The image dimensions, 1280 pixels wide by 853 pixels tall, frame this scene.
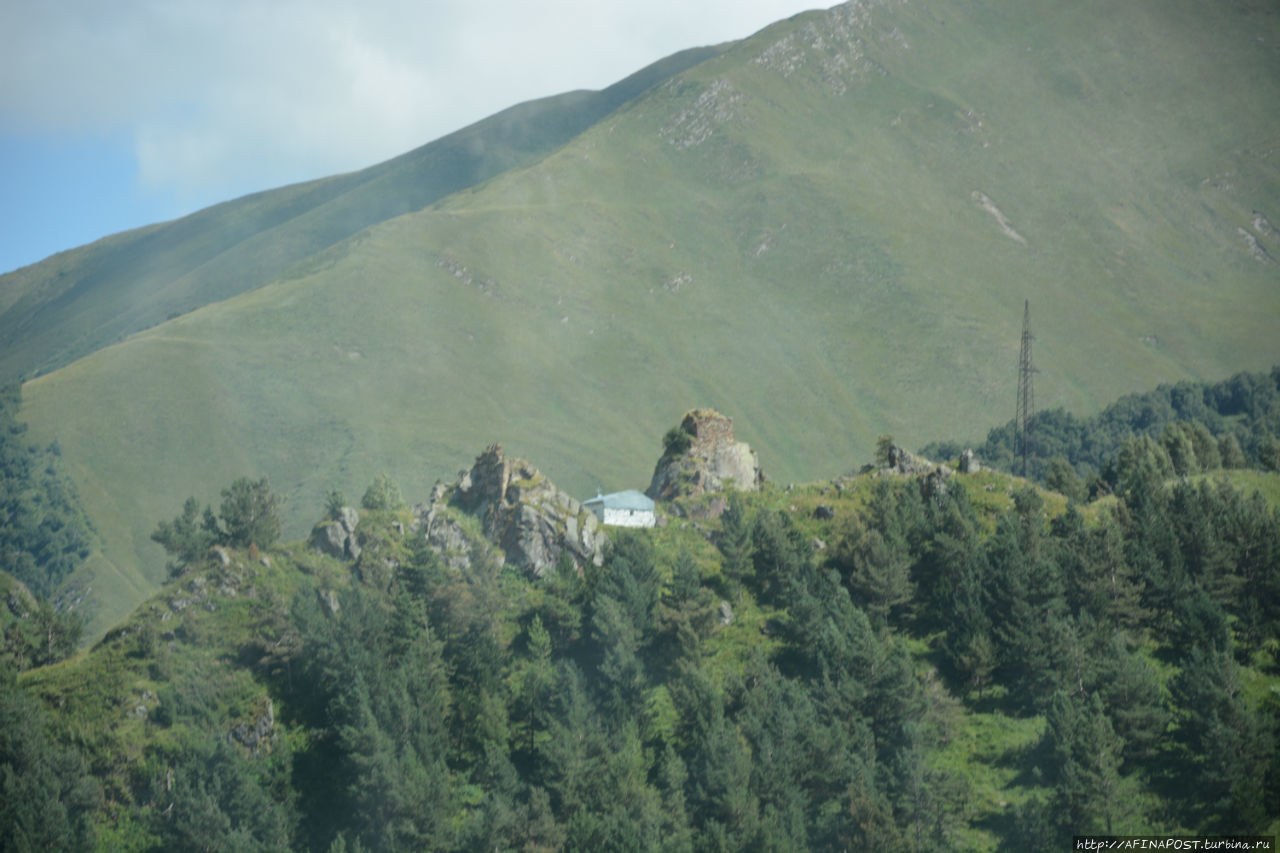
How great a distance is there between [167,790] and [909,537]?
4360 centimetres

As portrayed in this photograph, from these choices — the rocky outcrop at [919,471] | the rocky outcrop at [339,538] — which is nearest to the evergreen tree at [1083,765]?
the rocky outcrop at [919,471]

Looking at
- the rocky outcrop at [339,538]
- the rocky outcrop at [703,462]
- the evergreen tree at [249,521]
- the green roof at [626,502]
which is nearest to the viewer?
the rocky outcrop at [339,538]

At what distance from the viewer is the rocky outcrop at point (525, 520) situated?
73.9m

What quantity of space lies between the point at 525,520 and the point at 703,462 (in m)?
16.2

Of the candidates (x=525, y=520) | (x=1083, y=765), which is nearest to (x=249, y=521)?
(x=525, y=520)

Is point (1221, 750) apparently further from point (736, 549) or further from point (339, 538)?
point (339, 538)

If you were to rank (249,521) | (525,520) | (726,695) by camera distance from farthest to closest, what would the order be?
(249,521), (525,520), (726,695)

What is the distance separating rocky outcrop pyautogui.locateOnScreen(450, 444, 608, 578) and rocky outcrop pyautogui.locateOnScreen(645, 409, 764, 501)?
30.6ft

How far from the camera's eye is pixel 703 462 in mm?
84938

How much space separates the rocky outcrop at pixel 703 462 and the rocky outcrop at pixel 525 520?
9336 mm

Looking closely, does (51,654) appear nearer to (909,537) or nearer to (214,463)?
(909,537)

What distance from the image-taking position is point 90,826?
5575cm

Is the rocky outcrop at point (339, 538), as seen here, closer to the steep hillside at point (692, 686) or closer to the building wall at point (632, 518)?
the steep hillside at point (692, 686)

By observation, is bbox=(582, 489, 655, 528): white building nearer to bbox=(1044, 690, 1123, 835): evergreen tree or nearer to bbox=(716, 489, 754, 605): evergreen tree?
bbox=(716, 489, 754, 605): evergreen tree
